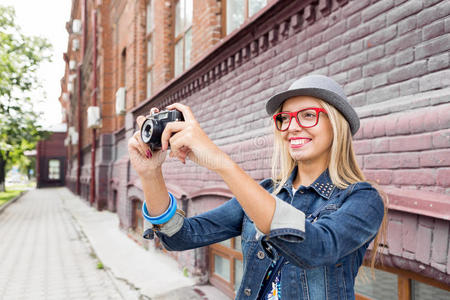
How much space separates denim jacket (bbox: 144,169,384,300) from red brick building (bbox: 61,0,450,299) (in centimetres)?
77

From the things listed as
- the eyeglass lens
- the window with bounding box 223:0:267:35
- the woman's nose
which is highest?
the window with bounding box 223:0:267:35

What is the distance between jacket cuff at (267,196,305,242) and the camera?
107 centimetres

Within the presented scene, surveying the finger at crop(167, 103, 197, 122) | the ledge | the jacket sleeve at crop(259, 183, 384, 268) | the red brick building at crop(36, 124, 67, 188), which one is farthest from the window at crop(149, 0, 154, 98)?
the red brick building at crop(36, 124, 67, 188)

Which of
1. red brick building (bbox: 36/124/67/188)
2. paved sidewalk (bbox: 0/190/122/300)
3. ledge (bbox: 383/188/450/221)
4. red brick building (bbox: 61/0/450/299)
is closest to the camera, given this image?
ledge (bbox: 383/188/450/221)

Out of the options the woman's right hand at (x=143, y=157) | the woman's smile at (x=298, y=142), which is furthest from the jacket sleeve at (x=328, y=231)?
the woman's right hand at (x=143, y=157)

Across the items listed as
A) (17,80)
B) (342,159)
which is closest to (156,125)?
(342,159)

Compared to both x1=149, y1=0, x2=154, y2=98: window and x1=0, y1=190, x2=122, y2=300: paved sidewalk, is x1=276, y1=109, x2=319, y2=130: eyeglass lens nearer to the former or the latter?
x1=0, y1=190, x2=122, y2=300: paved sidewalk

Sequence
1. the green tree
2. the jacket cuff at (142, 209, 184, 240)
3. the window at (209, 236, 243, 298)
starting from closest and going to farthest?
the jacket cuff at (142, 209, 184, 240) < the window at (209, 236, 243, 298) < the green tree

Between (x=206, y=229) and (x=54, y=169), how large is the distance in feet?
144

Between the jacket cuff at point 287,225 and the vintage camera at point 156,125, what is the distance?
0.47 m

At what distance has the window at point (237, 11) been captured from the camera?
454 cm

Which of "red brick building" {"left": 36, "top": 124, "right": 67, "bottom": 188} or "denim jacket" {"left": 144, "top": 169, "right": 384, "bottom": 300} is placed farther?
"red brick building" {"left": 36, "top": 124, "right": 67, "bottom": 188}

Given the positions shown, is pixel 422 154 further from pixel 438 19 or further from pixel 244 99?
pixel 244 99

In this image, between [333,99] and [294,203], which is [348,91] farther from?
[294,203]
